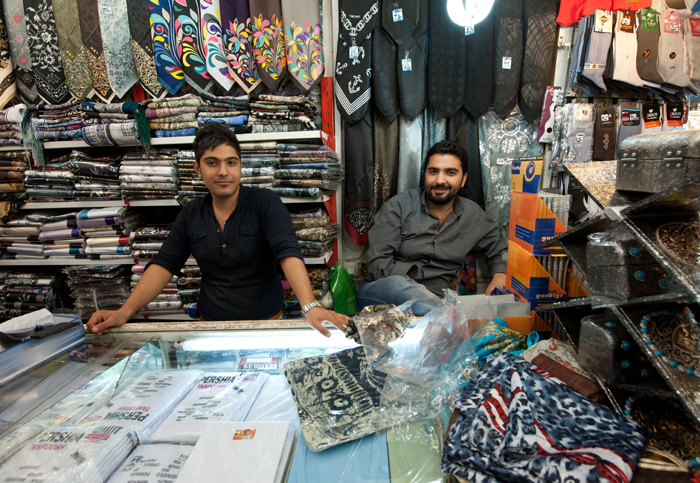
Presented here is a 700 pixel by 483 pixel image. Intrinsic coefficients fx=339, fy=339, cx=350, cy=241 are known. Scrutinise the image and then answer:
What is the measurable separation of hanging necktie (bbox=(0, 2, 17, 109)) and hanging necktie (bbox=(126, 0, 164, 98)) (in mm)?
1001

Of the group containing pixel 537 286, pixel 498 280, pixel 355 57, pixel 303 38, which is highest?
pixel 303 38

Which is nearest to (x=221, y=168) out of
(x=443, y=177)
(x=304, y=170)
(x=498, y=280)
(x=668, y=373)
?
(x=304, y=170)

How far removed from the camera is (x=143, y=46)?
7.75 ft

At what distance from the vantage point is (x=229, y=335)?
103 cm

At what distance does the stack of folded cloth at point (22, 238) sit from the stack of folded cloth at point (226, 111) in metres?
1.60

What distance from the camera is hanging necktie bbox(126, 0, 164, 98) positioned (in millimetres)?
2312

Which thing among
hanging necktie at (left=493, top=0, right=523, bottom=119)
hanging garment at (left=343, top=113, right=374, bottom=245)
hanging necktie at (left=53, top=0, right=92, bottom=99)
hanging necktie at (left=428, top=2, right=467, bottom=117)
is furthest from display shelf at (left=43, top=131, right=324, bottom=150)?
hanging necktie at (left=493, top=0, right=523, bottom=119)

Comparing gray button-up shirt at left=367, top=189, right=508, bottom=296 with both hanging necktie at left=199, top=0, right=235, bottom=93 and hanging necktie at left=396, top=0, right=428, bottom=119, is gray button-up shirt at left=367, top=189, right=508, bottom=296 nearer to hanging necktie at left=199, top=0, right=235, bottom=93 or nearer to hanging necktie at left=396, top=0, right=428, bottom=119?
hanging necktie at left=396, top=0, right=428, bottom=119

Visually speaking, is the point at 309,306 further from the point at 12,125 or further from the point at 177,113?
the point at 12,125

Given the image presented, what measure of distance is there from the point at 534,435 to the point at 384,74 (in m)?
2.37

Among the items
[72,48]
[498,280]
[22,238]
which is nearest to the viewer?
[498,280]

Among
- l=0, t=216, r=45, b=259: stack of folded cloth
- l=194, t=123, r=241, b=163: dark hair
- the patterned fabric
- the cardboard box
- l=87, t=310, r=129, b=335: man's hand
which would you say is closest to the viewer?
the patterned fabric

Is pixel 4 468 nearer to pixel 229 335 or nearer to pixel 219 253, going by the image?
pixel 229 335

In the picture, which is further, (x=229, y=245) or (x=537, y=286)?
(x=229, y=245)
